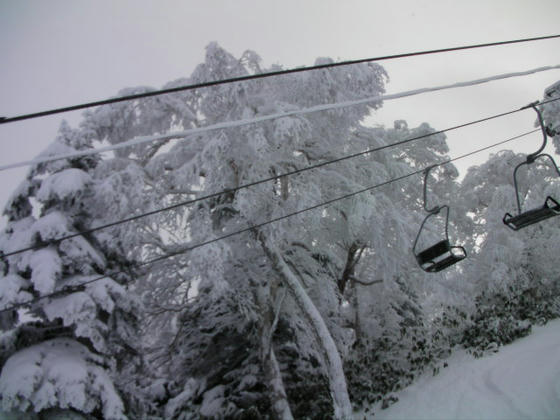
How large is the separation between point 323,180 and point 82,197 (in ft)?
18.9

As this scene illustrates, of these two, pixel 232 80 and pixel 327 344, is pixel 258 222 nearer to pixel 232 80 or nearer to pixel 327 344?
pixel 327 344

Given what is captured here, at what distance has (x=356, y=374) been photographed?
39.4 ft

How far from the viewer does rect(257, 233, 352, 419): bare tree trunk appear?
8.52 meters

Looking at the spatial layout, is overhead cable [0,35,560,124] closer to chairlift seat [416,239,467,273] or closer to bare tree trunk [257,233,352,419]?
chairlift seat [416,239,467,273]

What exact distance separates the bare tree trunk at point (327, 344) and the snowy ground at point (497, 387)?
1.08 m

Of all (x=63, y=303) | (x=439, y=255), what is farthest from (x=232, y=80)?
(x=63, y=303)

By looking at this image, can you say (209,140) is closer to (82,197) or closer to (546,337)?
(82,197)

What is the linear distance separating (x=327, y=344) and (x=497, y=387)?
3316 millimetres

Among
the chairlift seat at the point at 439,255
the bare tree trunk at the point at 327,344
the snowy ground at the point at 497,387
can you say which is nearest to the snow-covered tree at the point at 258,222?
the bare tree trunk at the point at 327,344

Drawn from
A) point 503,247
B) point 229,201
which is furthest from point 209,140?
point 503,247

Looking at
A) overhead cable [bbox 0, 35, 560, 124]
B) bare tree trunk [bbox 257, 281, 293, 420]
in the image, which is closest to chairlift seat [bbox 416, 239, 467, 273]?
overhead cable [bbox 0, 35, 560, 124]

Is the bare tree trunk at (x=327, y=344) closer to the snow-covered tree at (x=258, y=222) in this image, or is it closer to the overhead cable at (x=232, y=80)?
the snow-covered tree at (x=258, y=222)

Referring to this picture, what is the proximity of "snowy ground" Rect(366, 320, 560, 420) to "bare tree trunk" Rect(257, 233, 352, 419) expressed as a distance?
108 centimetres

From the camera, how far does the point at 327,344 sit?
905cm
